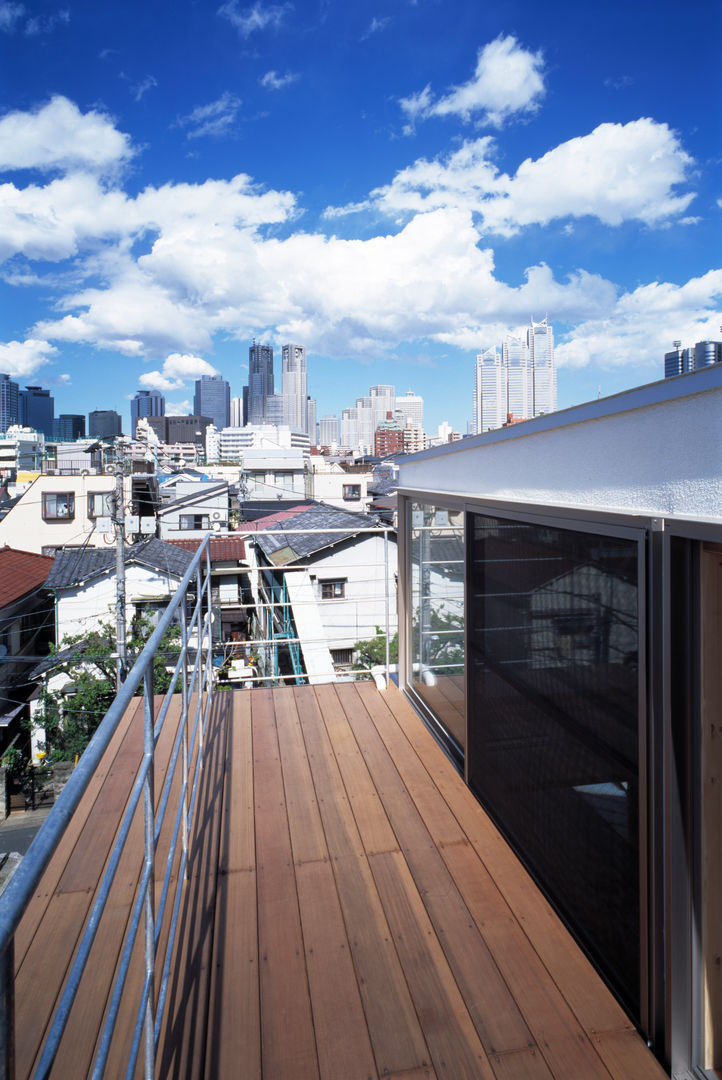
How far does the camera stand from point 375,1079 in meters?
1.19

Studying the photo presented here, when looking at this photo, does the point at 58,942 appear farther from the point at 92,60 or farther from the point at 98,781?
the point at 92,60

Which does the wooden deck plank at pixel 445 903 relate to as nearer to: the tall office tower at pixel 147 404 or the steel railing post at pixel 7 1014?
the steel railing post at pixel 7 1014

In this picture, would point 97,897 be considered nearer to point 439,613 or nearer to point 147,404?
point 439,613

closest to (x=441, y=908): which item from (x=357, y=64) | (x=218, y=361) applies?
(x=357, y=64)

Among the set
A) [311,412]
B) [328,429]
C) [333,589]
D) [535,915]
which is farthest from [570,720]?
[311,412]

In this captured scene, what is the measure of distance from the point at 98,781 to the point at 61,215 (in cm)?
6364

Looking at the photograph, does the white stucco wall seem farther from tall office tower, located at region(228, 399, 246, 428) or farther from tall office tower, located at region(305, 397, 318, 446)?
tall office tower, located at region(228, 399, 246, 428)

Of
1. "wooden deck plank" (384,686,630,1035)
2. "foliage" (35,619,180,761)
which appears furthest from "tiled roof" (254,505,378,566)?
"wooden deck plank" (384,686,630,1035)

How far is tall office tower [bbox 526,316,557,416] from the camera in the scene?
869 cm

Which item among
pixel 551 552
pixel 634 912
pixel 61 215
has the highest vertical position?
pixel 61 215

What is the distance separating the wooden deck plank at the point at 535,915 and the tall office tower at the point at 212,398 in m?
129

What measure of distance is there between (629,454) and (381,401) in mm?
99194

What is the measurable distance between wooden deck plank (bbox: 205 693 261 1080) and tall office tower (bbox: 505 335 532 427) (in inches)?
203

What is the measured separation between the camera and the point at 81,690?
41.2 feet
